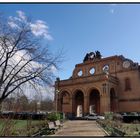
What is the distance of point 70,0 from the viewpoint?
12094 mm

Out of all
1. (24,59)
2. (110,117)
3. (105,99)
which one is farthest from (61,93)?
(24,59)

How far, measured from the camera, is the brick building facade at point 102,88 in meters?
37.0

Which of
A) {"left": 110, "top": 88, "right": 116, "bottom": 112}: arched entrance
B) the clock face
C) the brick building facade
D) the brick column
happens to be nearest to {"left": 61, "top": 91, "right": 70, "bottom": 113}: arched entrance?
the brick building facade

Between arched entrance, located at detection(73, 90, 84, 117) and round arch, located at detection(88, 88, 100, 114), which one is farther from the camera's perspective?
arched entrance, located at detection(73, 90, 84, 117)

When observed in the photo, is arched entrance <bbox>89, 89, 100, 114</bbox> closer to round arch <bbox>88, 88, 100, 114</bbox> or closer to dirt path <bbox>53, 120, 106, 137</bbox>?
round arch <bbox>88, 88, 100, 114</bbox>

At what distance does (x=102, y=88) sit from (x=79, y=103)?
7154mm

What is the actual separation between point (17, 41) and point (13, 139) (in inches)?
323

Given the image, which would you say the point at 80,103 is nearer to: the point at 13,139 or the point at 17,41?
the point at 17,41

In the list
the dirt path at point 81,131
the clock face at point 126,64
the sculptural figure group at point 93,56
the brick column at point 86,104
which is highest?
the sculptural figure group at point 93,56

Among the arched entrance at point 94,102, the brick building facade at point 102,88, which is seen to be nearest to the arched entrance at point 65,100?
the brick building facade at point 102,88

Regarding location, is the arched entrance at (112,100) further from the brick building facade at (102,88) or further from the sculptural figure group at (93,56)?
the sculptural figure group at (93,56)

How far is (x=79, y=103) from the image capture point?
42.4m

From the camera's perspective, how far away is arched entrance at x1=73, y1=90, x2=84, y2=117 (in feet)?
135

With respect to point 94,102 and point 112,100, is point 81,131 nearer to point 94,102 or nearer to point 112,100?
point 112,100
